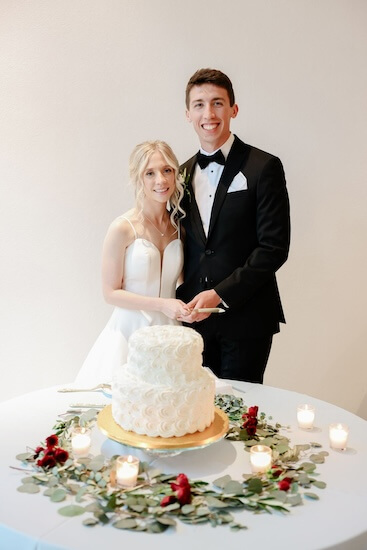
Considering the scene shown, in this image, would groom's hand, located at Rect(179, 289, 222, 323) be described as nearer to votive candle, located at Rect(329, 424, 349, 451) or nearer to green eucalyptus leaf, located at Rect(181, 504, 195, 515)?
votive candle, located at Rect(329, 424, 349, 451)

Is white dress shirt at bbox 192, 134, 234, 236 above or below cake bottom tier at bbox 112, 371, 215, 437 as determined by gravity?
above

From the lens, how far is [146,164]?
3.29 meters

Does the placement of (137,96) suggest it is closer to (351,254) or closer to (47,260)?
(47,260)

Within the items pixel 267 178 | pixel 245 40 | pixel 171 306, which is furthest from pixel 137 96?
pixel 171 306

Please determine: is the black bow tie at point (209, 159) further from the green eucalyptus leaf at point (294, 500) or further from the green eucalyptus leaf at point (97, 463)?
the green eucalyptus leaf at point (294, 500)

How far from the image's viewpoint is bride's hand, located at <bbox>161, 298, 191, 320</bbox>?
308 centimetres

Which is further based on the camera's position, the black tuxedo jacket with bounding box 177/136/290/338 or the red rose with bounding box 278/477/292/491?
the black tuxedo jacket with bounding box 177/136/290/338

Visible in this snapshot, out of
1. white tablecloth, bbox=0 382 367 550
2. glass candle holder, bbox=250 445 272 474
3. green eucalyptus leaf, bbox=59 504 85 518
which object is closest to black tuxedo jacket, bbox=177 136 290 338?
white tablecloth, bbox=0 382 367 550

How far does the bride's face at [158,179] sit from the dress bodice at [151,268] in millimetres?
269

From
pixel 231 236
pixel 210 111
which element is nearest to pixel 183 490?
pixel 231 236

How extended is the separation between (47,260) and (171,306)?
6.22ft

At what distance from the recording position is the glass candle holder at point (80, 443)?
2.06 meters

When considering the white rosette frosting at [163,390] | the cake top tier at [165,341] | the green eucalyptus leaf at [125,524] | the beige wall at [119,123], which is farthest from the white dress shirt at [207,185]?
the green eucalyptus leaf at [125,524]

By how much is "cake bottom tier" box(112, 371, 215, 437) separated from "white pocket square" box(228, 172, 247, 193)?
4.64 ft
